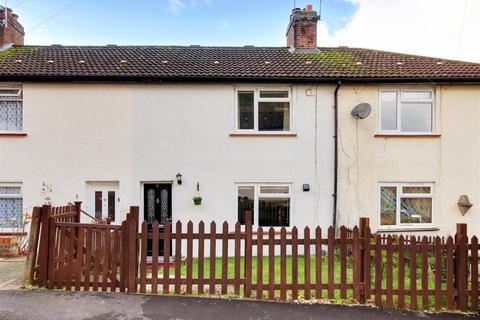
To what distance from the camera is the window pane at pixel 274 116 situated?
9.93 m

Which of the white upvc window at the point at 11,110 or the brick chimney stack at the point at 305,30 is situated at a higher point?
the brick chimney stack at the point at 305,30

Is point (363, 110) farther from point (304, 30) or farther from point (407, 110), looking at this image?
point (304, 30)

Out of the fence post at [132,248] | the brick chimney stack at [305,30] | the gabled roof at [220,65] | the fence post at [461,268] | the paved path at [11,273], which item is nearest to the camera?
the fence post at [461,268]

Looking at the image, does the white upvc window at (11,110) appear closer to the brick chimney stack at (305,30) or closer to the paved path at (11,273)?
the paved path at (11,273)

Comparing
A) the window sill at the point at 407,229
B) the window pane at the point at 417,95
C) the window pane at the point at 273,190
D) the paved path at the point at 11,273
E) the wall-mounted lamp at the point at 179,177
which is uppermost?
the window pane at the point at 417,95

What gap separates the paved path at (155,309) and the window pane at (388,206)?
5.06 metres

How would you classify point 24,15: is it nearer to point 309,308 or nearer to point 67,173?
point 67,173

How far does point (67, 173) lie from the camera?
373 inches

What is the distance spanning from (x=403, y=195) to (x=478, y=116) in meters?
3.23

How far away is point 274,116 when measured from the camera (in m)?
9.98

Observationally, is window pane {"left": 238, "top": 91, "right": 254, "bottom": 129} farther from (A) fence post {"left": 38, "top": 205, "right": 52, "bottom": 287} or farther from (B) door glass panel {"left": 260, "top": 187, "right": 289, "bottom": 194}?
(A) fence post {"left": 38, "top": 205, "right": 52, "bottom": 287}

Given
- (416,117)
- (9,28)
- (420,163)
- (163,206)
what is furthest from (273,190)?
(9,28)

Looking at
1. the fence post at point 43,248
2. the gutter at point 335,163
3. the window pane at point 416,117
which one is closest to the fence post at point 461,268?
the gutter at point 335,163

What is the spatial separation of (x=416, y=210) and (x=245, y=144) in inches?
212
